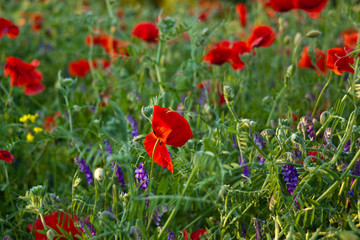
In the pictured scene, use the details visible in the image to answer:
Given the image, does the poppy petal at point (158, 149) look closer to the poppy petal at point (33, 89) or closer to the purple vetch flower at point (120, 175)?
the purple vetch flower at point (120, 175)

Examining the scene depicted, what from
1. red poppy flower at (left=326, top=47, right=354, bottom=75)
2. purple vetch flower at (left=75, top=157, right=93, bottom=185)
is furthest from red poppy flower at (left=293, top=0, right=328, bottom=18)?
purple vetch flower at (left=75, top=157, right=93, bottom=185)

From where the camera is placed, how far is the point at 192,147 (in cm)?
109

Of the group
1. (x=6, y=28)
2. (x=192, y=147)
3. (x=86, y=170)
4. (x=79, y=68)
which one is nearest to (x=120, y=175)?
(x=86, y=170)

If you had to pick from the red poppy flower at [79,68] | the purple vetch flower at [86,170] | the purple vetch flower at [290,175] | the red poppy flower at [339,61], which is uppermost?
the red poppy flower at [339,61]

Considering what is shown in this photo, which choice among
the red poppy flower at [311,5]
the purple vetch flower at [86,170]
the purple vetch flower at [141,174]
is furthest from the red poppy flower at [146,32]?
the purple vetch flower at [141,174]

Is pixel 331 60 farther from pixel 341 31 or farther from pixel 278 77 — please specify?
pixel 341 31

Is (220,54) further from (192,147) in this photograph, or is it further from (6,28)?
(6,28)

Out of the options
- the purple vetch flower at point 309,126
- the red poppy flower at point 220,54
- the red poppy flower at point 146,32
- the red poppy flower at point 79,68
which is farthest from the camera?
the red poppy flower at point 79,68

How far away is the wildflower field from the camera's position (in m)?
0.92

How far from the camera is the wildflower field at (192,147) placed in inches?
36.0

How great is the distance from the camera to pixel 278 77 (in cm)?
211

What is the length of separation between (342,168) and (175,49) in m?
2.15

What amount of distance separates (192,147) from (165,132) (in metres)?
0.17

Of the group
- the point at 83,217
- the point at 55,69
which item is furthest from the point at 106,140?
the point at 55,69
